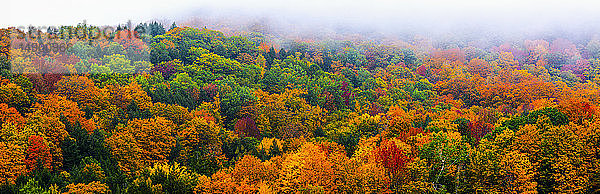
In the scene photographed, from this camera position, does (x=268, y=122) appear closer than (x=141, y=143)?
No

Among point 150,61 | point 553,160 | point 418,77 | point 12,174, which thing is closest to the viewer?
point 553,160

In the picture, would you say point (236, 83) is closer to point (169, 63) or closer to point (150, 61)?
point (169, 63)

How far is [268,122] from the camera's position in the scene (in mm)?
81562

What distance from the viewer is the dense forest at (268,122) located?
37594 mm

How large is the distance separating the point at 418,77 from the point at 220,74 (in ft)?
203

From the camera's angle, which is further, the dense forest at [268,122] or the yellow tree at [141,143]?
the yellow tree at [141,143]

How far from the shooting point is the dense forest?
3759cm

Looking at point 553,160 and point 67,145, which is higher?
point 553,160

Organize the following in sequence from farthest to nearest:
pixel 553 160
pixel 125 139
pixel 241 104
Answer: pixel 241 104 < pixel 125 139 < pixel 553 160

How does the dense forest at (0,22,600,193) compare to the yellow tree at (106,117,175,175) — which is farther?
the yellow tree at (106,117,175,175)

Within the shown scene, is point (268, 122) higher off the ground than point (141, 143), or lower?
lower

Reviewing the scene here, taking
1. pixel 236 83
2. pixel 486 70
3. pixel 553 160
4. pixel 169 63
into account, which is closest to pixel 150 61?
pixel 169 63

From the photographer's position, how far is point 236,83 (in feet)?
320

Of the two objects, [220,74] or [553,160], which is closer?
[553,160]
